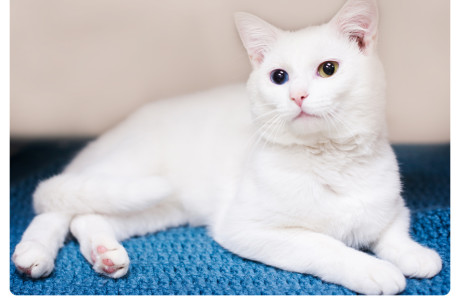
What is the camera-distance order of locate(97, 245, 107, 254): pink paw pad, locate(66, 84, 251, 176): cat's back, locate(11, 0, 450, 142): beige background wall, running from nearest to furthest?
locate(97, 245, 107, 254): pink paw pad < locate(11, 0, 450, 142): beige background wall < locate(66, 84, 251, 176): cat's back

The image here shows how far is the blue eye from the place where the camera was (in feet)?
4.60

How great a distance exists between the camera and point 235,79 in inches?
77.1

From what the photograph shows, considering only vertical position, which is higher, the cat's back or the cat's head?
the cat's head

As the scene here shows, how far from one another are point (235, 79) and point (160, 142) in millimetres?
364

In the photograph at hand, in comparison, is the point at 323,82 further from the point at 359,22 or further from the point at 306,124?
the point at 359,22

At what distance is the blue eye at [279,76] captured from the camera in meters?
1.40

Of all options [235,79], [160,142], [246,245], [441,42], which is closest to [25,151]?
[160,142]

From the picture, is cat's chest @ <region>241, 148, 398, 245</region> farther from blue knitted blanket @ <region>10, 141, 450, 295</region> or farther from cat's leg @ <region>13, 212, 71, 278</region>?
cat's leg @ <region>13, 212, 71, 278</region>

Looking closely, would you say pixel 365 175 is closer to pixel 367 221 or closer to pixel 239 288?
pixel 367 221

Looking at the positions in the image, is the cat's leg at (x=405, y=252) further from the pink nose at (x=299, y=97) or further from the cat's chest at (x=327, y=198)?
the pink nose at (x=299, y=97)

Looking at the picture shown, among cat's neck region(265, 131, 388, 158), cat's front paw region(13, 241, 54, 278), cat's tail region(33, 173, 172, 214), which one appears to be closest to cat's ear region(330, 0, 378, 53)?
cat's neck region(265, 131, 388, 158)

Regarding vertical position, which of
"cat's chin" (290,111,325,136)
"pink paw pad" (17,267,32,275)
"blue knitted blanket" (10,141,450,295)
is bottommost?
"blue knitted blanket" (10,141,450,295)

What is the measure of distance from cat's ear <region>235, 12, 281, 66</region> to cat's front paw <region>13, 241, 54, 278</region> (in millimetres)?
816

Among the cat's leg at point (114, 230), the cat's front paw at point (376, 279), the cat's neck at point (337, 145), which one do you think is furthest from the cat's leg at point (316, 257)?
the cat's leg at point (114, 230)
